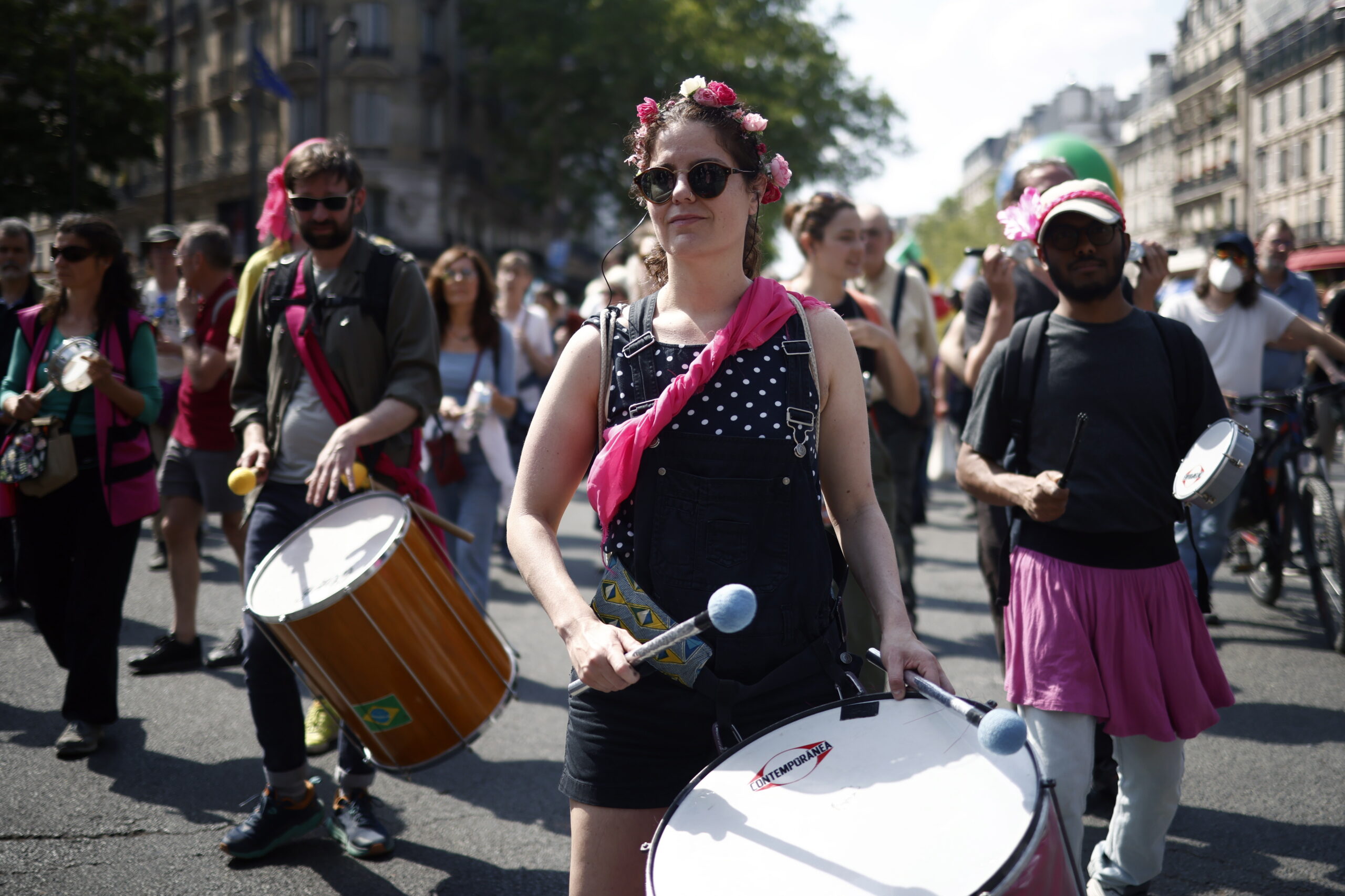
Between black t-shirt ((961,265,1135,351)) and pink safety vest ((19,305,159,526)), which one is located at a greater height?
black t-shirt ((961,265,1135,351))

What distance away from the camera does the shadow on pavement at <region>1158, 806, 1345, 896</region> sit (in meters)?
3.37

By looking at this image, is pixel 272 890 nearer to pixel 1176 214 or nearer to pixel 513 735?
pixel 513 735

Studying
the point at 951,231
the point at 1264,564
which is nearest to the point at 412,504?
the point at 1264,564

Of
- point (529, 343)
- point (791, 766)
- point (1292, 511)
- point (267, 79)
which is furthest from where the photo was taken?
point (267, 79)

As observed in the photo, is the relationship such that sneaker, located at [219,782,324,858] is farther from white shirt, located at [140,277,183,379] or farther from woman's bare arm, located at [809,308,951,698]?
white shirt, located at [140,277,183,379]

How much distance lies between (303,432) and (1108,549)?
7.93ft

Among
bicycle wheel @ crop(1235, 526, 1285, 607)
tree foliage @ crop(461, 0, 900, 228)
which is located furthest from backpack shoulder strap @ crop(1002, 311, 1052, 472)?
tree foliage @ crop(461, 0, 900, 228)

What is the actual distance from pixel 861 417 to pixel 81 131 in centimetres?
2396

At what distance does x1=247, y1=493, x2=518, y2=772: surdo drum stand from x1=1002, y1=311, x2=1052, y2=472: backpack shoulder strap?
1.63m

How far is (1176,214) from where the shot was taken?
6825 centimetres

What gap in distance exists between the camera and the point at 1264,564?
677 cm

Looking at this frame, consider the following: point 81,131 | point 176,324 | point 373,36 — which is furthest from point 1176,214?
point 176,324

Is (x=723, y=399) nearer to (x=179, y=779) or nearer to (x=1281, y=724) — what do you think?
(x=179, y=779)

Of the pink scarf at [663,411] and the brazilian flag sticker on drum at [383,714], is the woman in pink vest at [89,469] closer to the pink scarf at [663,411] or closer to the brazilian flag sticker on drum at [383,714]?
the brazilian flag sticker on drum at [383,714]
